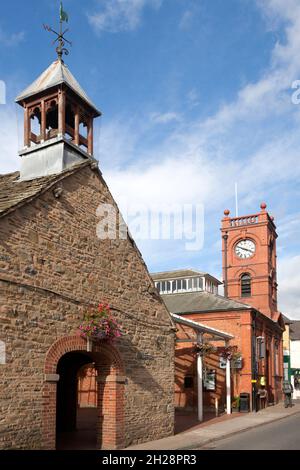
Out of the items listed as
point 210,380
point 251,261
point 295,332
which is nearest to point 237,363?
point 210,380

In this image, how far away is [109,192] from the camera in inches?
524

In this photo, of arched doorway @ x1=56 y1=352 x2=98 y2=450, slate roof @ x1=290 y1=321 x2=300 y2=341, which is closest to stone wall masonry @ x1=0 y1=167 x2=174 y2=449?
arched doorway @ x1=56 y1=352 x2=98 y2=450

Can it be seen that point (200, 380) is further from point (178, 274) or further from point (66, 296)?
point (178, 274)

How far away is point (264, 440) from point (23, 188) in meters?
10.1

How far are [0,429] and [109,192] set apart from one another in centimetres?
670

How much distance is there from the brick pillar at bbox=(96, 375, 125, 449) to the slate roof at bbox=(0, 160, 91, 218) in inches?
198

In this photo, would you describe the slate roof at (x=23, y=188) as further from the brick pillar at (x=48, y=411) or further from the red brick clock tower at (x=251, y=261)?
the red brick clock tower at (x=251, y=261)

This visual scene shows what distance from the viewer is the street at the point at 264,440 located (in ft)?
43.1

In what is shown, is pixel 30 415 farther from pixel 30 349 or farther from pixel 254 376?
pixel 254 376

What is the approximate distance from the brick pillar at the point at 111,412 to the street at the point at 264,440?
263cm

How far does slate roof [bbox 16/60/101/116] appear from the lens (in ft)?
42.6

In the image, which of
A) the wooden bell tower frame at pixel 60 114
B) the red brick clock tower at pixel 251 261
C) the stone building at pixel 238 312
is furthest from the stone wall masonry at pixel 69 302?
the red brick clock tower at pixel 251 261
